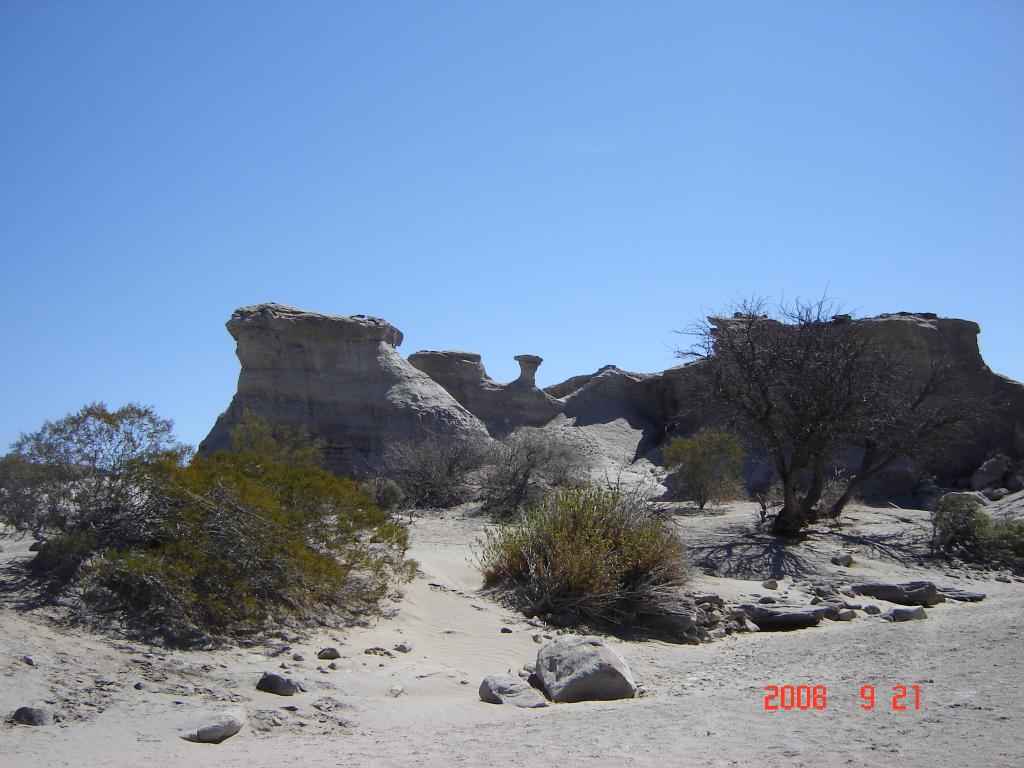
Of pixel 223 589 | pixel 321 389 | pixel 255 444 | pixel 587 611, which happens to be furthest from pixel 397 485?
pixel 223 589

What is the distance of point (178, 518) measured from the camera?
8.16 metres

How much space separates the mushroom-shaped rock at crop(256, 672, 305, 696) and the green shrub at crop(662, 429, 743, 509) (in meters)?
14.7

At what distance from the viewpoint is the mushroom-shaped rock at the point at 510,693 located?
252 inches

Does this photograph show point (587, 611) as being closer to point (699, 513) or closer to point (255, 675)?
point (255, 675)

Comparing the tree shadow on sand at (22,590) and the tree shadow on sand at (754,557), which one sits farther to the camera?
the tree shadow on sand at (754,557)

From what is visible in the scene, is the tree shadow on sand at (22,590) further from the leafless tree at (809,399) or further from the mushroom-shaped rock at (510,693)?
the leafless tree at (809,399)

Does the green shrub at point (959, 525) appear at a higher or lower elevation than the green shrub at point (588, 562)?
higher

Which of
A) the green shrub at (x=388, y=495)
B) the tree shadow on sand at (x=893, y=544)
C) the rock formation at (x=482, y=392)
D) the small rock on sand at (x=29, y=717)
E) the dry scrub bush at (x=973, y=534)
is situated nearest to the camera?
the small rock on sand at (x=29, y=717)

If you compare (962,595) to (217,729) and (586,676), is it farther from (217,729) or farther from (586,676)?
(217,729)

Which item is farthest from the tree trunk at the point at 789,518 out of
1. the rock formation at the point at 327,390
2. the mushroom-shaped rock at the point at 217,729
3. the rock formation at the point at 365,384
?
the rock formation at the point at 327,390

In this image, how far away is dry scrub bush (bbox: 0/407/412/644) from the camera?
738 cm

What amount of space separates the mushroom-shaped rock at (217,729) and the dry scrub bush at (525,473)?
12.9 metres

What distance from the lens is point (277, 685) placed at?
6215 millimetres

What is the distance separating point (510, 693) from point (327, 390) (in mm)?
20443
